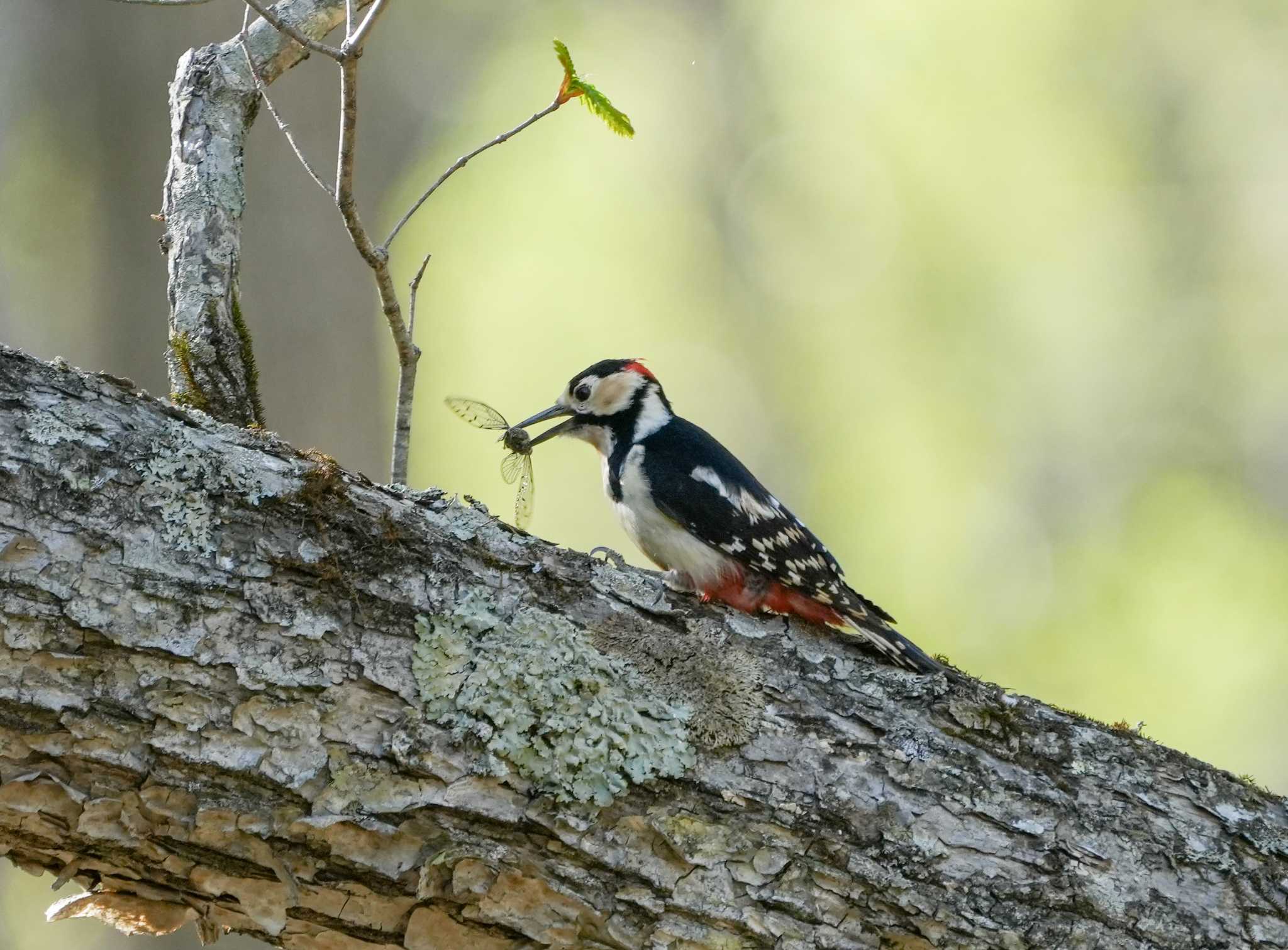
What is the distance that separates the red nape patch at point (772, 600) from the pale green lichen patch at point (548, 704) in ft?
3.09

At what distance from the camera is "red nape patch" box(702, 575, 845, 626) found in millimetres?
2932

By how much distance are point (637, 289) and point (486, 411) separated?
5.63 m

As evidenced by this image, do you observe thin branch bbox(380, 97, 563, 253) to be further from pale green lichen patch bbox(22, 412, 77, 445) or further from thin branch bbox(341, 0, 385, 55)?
pale green lichen patch bbox(22, 412, 77, 445)

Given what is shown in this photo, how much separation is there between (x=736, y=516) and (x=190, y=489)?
1.61m

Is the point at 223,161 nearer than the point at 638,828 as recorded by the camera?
No

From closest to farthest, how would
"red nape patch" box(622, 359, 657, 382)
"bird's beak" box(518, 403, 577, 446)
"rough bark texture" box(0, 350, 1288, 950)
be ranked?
"rough bark texture" box(0, 350, 1288, 950), "bird's beak" box(518, 403, 577, 446), "red nape patch" box(622, 359, 657, 382)

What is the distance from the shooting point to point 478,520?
214 cm

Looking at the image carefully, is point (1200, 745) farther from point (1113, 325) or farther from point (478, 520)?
point (478, 520)

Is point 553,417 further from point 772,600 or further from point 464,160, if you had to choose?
point 464,160

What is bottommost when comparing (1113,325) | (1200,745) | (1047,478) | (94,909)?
(94,909)

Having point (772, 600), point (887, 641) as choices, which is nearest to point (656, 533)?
point (772, 600)

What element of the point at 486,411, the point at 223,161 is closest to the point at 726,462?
the point at 486,411

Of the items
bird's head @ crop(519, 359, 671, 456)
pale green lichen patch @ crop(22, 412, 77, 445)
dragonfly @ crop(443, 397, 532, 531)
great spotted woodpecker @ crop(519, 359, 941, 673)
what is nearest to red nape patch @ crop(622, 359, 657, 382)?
bird's head @ crop(519, 359, 671, 456)

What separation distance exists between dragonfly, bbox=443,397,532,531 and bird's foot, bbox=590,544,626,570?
552 millimetres
